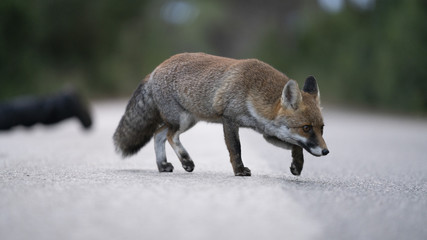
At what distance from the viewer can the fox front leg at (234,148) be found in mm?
6637

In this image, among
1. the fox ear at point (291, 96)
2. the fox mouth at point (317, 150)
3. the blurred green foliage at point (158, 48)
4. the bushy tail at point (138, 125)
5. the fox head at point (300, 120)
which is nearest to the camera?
the fox mouth at point (317, 150)

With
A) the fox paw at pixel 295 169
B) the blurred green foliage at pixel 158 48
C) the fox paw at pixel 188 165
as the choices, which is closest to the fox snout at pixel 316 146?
the fox paw at pixel 295 169

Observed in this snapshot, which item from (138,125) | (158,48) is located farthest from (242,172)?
(158,48)

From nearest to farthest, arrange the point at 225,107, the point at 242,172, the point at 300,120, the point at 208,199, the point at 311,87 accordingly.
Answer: the point at 208,199 → the point at 300,120 → the point at 242,172 → the point at 225,107 → the point at 311,87

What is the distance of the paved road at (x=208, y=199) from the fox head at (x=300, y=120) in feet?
1.36

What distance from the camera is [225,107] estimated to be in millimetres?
6789

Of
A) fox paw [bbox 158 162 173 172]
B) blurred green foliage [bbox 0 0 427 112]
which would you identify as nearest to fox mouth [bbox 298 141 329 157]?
fox paw [bbox 158 162 173 172]

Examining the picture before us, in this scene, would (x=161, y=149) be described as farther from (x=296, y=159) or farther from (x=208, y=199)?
(x=208, y=199)

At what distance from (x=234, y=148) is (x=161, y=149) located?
1084mm

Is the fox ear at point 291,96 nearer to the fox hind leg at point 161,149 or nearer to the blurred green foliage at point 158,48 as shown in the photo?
the fox hind leg at point 161,149

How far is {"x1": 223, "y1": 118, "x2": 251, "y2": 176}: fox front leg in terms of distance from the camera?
21.8ft

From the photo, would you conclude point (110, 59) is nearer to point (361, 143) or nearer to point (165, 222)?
point (361, 143)

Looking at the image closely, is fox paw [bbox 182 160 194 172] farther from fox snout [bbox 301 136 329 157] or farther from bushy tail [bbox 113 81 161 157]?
fox snout [bbox 301 136 329 157]

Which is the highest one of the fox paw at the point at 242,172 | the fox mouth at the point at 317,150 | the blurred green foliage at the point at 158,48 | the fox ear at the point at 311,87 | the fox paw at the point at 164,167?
the fox ear at the point at 311,87
